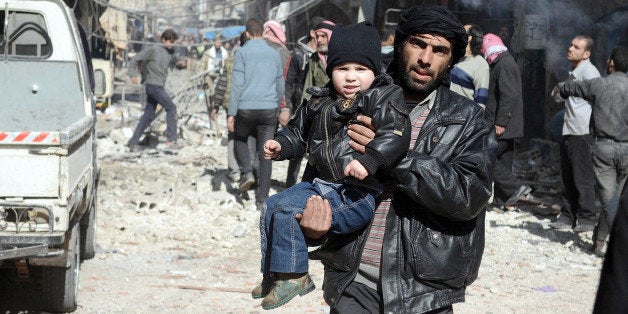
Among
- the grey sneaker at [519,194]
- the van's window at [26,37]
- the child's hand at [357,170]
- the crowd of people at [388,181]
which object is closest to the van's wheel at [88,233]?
the van's window at [26,37]

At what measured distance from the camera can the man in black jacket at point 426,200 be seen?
2984mm

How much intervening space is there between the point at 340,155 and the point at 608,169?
211 inches

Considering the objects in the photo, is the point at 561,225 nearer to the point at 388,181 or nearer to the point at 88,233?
the point at 88,233

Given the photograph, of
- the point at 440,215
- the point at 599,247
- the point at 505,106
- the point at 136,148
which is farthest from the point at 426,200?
the point at 136,148

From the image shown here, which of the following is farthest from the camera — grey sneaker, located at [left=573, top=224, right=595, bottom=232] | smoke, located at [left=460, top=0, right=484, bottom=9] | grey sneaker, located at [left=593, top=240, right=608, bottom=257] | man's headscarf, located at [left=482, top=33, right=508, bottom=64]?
smoke, located at [left=460, top=0, right=484, bottom=9]

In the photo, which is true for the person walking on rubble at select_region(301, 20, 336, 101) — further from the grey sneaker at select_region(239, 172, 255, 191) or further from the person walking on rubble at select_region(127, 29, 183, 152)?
the person walking on rubble at select_region(127, 29, 183, 152)

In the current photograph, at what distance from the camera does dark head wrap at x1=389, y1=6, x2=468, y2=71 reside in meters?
3.09

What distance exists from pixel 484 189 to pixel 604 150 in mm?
5182

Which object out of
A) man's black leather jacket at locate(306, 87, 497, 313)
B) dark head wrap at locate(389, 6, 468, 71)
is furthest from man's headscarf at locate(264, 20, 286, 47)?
man's black leather jacket at locate(306, 87, 497, 313)

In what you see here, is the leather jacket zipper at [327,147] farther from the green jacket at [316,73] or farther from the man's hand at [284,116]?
the man's hand at [284,116]

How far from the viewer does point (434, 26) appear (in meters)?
3.08

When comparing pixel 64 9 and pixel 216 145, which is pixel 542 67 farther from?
pixel 64 9

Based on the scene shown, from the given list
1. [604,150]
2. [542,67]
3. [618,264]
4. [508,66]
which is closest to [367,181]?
[618,264]

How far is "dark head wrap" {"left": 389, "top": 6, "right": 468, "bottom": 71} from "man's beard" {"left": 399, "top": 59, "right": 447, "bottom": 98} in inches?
3.0
